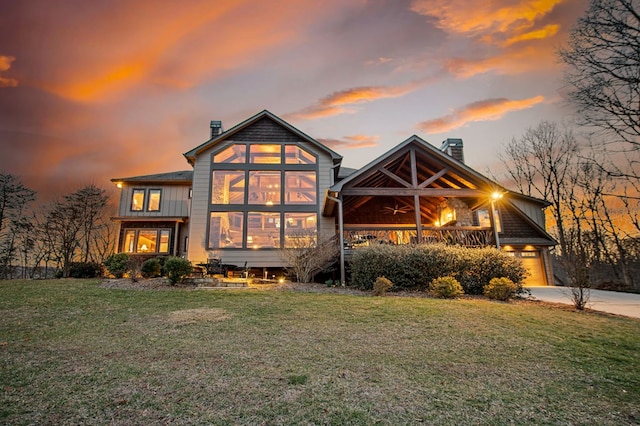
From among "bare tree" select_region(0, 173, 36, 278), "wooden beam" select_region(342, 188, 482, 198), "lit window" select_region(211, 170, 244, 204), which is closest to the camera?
"wooden beam" select_region(342, 188, 482, 198)

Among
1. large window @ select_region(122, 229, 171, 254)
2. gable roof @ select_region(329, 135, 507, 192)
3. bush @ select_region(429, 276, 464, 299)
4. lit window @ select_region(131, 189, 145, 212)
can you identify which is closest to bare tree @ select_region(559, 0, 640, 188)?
gable roof @ select_region(329, 135, 507, 192)

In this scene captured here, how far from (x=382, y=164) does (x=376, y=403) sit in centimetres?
1100

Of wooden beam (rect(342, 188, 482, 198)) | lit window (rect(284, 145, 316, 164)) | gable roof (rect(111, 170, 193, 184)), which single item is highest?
lit window (rect(284, 145, 316, 164))

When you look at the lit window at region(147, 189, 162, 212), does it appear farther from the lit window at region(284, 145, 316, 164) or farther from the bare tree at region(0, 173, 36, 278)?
the lit window at region(284, 145, 316, 164)

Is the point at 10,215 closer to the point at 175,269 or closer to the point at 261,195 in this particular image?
the point at 175,269

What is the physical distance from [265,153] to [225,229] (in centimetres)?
452

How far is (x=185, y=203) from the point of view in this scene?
1783 centimetres

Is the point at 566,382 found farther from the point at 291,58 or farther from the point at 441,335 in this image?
the point at 291,58

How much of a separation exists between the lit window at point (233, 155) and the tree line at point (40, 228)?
6668 mm

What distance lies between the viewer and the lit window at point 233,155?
1689 centimetres

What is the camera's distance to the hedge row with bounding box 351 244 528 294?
10.1 meters

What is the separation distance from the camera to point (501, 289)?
908 cm

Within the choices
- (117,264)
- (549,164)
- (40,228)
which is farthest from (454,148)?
(40,228)

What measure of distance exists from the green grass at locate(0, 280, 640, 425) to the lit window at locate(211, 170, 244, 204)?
928 centimetres
